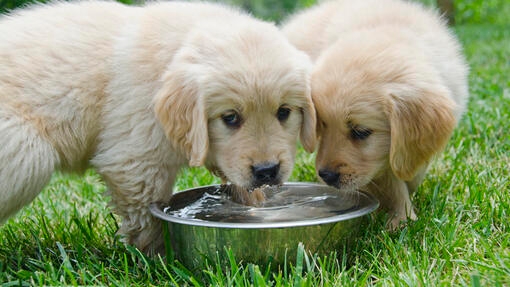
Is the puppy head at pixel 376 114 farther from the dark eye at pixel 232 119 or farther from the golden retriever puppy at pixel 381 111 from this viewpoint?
the dark eye at pixel 232 119

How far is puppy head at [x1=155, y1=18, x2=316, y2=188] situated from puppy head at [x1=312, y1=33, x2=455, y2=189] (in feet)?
0.69

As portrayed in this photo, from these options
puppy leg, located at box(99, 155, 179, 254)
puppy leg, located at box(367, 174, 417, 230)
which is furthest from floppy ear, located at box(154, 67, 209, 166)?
puppy leg, located at box(367, 174, 417, 230)

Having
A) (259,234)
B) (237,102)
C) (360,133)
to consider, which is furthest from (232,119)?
(360,133)

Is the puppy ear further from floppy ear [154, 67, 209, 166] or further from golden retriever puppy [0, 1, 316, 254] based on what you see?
floppy ear [154, 67, 209, 166]

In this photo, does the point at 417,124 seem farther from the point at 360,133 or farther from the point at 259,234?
the point at 259,234

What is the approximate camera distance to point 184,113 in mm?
2881

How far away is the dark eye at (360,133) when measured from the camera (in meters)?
3.15

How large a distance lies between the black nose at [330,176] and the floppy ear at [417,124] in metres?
0.28

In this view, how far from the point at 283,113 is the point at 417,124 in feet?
2.24

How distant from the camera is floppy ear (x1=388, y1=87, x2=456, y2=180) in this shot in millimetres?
3037

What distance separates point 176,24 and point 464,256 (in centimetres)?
177

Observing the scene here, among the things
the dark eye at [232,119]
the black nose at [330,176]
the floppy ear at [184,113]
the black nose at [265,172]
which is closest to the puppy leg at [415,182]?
the black nose at [330,176]

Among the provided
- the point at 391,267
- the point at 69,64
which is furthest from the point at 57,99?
the point at 391,267

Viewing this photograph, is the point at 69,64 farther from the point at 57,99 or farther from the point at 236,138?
the point at 236,138
